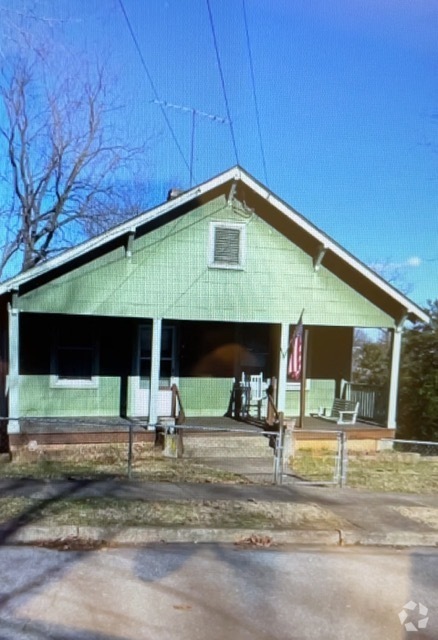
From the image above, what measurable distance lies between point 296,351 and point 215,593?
783cm

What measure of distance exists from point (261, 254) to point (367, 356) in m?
8.09

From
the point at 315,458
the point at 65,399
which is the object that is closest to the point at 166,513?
the point at 315,458

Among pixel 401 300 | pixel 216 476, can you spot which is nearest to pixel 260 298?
pixel 401 300

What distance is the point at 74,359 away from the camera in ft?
40.8

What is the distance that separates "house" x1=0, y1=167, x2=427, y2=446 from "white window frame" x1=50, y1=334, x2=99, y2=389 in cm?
2

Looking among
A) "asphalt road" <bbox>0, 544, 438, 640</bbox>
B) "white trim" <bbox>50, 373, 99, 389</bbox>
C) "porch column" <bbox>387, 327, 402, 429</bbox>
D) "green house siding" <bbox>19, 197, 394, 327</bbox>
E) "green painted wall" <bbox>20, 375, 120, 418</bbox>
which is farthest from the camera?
"porch column" <bbox>387, 327, 402, 429</bbox>

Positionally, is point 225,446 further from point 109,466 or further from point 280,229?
point 280,229

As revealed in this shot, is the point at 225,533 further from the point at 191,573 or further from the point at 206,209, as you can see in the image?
the point at 206,209

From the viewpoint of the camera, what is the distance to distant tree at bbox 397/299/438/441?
1377 cm

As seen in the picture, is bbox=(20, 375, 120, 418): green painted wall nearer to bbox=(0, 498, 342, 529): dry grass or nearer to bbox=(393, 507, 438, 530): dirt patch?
bbox=(0, 498, 342, 529): dry grass

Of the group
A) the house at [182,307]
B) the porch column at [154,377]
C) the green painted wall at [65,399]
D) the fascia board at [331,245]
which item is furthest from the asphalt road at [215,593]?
the fascia board at [331,245]

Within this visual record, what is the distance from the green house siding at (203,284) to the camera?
11.2 meters

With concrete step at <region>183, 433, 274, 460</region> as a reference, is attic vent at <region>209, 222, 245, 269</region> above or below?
above

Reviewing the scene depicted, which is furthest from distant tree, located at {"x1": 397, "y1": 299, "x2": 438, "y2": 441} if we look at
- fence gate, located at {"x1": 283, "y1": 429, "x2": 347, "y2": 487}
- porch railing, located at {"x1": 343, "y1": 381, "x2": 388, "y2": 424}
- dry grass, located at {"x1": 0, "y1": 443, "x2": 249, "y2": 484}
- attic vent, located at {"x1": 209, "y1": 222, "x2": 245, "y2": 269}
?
dry grass, located at {"x1": 0, "y1": 443, "x2": 249, "y2": 484}
